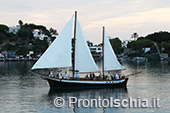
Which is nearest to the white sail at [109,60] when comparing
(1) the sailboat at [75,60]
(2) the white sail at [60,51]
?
(1) the sailboat at [75,60]

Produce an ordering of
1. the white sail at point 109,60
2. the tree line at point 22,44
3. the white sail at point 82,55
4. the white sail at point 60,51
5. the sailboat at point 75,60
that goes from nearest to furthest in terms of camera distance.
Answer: the white sail at point 60,51 < the sailboat at point 75,60 < the white sail at point 82,55 < the white sail at point 109,60 < the tree line at point 22,44

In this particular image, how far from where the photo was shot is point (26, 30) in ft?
638

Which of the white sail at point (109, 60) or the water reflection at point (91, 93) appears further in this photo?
the white sail at point (109, 60)

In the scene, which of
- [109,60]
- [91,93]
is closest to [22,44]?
[109,60]

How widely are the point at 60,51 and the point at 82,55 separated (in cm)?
391

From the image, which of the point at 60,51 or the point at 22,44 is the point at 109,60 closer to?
the point at 60,51

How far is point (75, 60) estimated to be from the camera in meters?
45.1

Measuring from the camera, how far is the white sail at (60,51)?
137 feet

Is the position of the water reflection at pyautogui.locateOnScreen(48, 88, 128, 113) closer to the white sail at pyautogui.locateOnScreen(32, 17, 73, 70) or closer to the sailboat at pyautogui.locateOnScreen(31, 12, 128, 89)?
the sailboat at pyautogui.locateOnScreen(31, 12, 128, 89)

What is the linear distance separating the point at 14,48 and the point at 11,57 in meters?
9.79

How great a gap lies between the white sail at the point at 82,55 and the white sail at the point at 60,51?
6.14 ft

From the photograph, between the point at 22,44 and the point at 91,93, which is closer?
the point at 91,93

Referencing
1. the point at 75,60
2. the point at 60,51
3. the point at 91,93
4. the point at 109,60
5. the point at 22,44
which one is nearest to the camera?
the point at 91,93

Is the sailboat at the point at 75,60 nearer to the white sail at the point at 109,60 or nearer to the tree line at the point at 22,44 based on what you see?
the white sail at the point at 109,60
